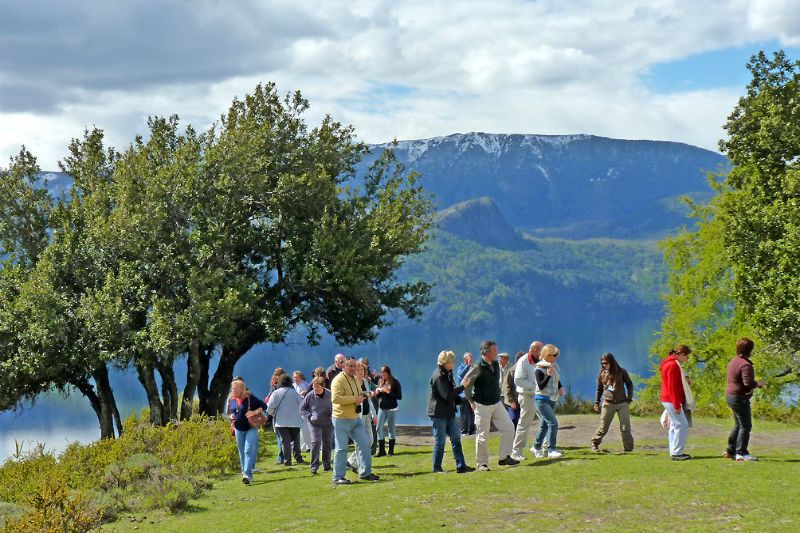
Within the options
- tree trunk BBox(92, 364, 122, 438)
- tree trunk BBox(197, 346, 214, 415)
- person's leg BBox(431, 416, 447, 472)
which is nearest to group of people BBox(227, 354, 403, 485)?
person's leg BBox(431, 416, 447, 472)

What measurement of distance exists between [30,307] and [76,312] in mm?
1505

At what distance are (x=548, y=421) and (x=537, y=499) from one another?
4107mm

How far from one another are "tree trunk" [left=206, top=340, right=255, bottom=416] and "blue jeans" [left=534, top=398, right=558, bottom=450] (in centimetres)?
1935

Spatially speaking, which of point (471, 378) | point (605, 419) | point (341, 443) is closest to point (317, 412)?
point (341, 443)

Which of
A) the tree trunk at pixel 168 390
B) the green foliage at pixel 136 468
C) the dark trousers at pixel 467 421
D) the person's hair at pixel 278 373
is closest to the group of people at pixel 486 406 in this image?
the person's hair at pixel 278 373

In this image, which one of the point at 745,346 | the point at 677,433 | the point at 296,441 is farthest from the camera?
the point at 296,441

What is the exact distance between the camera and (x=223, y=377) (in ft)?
116

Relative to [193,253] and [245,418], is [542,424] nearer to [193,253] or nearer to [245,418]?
[245,418]

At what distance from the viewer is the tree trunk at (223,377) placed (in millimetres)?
35094

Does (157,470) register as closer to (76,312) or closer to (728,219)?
(76,312)

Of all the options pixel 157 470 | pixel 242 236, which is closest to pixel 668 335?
pixel 242 236

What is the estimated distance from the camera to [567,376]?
15275 cm

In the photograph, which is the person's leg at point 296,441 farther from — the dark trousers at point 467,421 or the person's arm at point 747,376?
the person's arm at point 747,376

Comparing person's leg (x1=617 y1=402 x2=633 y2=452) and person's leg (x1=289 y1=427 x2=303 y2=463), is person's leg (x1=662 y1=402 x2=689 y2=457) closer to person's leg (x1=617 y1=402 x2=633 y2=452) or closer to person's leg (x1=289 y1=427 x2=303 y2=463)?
person's leg (x1=617 y1=402 x2=633 y2=452)
